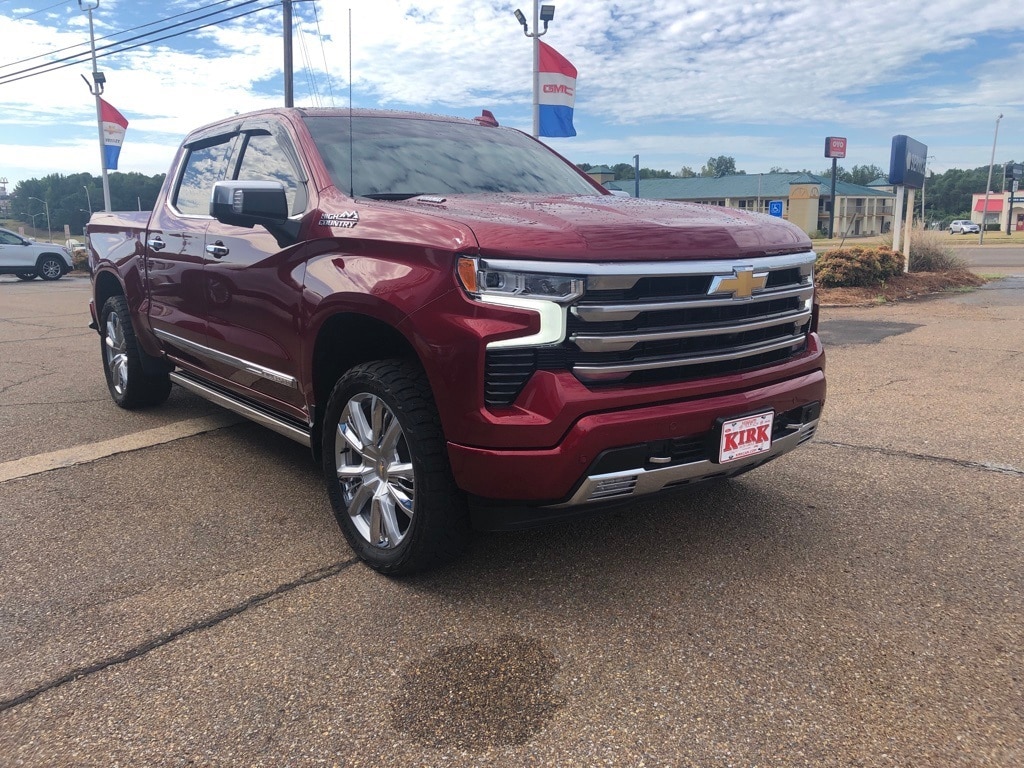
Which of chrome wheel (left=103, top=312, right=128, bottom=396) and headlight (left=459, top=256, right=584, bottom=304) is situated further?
chrome wheel (left=103, top=312, right=128, bottom=396)

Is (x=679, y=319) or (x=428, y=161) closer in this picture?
(x=679, y=319)

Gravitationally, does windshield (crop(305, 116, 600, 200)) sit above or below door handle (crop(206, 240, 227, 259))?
above

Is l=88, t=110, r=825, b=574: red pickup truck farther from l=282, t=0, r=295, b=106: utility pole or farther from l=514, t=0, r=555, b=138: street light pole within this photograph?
l=282, t=0, r=295, b=106: utility pole

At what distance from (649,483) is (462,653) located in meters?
0.85

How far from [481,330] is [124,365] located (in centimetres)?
419

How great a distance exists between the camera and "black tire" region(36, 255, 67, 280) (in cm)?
2398

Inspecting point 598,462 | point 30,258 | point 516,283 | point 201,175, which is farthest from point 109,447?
point 30,258

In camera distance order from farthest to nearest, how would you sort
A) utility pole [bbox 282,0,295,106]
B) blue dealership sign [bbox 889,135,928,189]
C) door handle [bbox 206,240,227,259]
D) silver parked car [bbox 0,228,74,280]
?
silver parked car [bbox 0,228,74,280]
utility pole [bbox 282,0,295,106]
blue dealership sign [bbox 889,135,928,189]
door handle [bbox 206,240,227,259]

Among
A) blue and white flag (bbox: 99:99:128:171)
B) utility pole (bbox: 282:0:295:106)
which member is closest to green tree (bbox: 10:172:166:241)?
blue and white flag (bbox: 99:99:128:171)

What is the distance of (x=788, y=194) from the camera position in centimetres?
7081

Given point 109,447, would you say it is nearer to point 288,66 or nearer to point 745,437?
point 745,437

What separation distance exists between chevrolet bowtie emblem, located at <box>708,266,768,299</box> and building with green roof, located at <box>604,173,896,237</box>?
67.3m

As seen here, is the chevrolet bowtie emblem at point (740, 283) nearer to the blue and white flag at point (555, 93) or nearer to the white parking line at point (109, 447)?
the white parking line at point (109, 447)

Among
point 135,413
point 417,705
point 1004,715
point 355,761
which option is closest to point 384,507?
point 417,705
